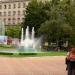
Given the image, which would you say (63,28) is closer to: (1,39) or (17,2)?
(1,39)

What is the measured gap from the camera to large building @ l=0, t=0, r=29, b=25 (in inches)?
5620

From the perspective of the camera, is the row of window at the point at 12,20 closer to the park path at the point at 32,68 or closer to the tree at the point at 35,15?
the tree at the point at 35,15

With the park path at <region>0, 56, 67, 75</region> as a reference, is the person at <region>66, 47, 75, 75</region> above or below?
A: above

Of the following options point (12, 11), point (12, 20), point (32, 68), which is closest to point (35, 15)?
point (32, 68)

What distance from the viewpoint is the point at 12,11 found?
145 meters

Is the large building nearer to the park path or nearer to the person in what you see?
the park path

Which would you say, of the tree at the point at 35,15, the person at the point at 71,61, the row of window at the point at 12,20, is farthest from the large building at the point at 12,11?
the person at the point at 71,61

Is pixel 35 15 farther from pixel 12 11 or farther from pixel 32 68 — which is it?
pixel 12 11

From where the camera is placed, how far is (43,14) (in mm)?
76625

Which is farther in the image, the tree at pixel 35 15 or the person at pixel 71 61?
the tree at pixel 35 15

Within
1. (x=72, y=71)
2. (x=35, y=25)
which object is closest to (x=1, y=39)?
(x=35, y=25)

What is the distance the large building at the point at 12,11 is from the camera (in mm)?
142750

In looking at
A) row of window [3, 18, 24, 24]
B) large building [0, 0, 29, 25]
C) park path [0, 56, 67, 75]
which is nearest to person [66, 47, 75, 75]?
park path [0, 56, 67, 75]

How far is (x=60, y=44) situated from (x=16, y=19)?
269 ft
